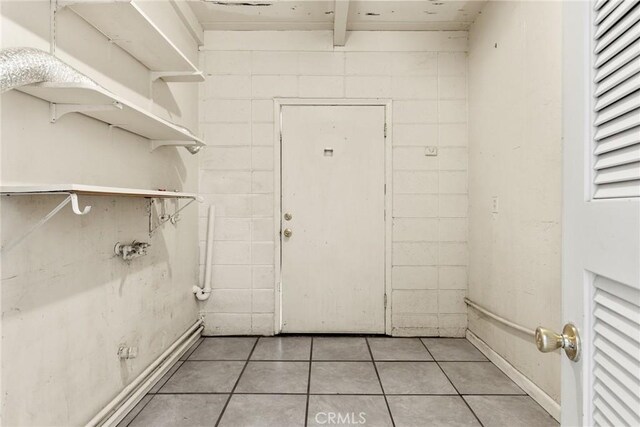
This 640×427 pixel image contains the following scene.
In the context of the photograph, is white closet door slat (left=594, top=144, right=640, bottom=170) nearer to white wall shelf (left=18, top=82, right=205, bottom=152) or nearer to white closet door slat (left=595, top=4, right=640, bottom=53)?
white closet door slat (left=595, top=4, right=640, bottom=53)

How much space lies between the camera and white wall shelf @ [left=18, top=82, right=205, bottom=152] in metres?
1.18

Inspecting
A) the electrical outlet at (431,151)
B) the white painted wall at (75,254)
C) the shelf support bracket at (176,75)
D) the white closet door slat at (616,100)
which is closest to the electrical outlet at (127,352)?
the white painted wall at (75,254)

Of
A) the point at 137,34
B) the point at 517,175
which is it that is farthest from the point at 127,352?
the point at 517,175

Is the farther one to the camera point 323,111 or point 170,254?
point 323,111

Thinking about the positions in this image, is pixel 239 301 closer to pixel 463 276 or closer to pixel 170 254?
pixel 170 254

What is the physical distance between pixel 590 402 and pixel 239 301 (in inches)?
106

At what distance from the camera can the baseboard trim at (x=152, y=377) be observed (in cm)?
174

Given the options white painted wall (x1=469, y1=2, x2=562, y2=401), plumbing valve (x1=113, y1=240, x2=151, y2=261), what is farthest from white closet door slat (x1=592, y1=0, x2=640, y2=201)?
plumbing valve (x1=113, y1=240, x2=151, y2=261)

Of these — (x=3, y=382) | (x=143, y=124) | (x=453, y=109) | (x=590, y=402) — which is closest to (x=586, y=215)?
(x=590, y=402)

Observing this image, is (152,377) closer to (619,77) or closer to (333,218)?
(333,218)

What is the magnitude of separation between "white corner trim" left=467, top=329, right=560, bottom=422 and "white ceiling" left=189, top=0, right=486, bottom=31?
2.56 meters

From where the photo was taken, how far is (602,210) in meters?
0.61

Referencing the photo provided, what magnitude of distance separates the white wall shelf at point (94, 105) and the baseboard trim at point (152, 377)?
1359mm

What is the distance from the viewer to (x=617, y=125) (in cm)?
58
